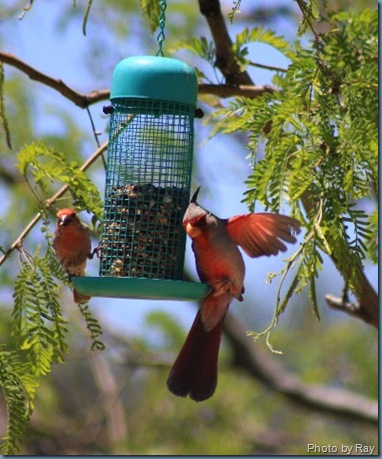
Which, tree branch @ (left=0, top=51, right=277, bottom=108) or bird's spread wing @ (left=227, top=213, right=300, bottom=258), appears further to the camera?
tree branch @ (left=0, top=51, right=277, bottom=108)

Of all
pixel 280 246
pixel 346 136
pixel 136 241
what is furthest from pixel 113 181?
pixel 346 136

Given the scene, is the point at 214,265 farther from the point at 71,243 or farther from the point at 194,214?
the point at 71,243

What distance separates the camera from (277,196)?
3137mm

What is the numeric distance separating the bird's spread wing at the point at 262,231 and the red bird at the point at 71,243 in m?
0.64

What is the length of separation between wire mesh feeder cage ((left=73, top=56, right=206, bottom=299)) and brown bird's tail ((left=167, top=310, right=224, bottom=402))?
0.32 metres

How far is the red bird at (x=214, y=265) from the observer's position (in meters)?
3.38

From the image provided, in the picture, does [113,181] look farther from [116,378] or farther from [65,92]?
[116,378]

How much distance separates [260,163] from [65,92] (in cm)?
106

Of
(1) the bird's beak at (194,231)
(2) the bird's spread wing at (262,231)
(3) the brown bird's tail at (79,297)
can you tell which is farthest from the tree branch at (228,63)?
(3) the brown bird's tail at (79,297)

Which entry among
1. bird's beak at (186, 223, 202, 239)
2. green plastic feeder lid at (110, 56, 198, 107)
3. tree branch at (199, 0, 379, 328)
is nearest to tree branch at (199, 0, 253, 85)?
tree branch at (199, 0, 379, 328)

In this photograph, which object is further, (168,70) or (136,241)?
(136,241)

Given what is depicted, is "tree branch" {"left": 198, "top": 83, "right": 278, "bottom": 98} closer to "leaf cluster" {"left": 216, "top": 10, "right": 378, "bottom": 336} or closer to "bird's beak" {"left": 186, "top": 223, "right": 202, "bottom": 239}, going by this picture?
"leaf cluster" {"left": 216, "top": 10, "right": 378, "bottom": 336}

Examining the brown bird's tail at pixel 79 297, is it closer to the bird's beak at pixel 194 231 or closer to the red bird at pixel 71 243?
the red bird at pixel 71 243

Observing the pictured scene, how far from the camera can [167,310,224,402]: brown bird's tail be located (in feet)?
12.9
